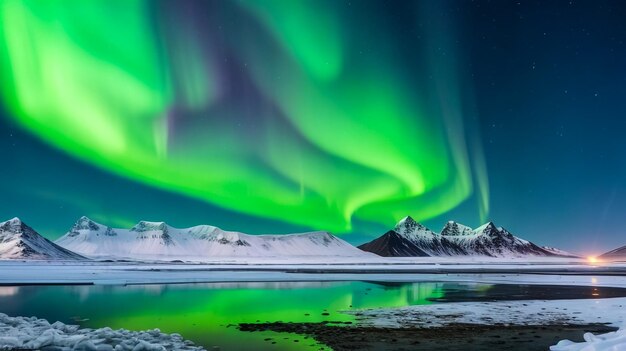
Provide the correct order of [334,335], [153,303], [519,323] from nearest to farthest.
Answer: [334,335]
[519,323]
[153,303]

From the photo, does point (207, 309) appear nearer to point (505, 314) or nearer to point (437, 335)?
point (437, 335)

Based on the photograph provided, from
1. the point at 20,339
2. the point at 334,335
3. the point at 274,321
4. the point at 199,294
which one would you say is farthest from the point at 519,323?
the point at 199,294

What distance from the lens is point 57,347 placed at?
16.4 metres

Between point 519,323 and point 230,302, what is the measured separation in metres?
18.0

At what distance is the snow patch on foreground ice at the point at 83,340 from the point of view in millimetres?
16375

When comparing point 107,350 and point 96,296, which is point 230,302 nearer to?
point 96,296

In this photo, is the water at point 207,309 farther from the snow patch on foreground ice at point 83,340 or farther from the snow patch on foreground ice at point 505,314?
the snow patch on foreground ice at point 505,314

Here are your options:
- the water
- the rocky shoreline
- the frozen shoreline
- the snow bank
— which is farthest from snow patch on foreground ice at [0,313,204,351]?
the frozen shoreline

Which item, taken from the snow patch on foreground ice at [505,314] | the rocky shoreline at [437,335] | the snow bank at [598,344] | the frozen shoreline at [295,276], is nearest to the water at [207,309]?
the rocky shoreline at [437,335]

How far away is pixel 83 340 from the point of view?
56.2 feet

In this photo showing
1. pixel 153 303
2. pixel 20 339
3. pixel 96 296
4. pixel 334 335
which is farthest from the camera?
pixel 96 296

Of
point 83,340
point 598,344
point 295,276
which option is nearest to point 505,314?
point 598,344

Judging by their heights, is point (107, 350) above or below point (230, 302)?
below

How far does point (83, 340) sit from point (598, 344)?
16.9m
